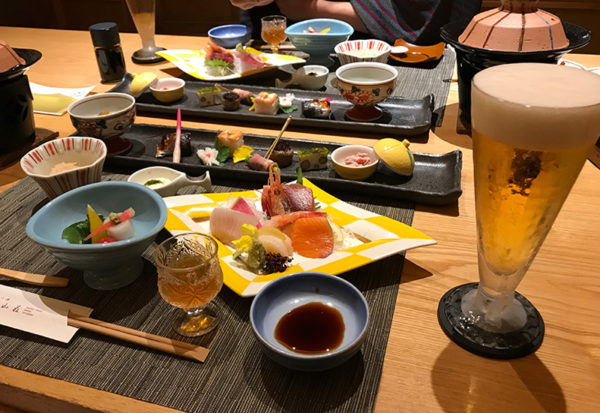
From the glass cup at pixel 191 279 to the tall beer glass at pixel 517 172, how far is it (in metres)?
0.47

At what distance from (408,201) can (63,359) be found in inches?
36.8

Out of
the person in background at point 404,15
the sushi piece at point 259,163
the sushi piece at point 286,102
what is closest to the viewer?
the sushi piece at point 259,163

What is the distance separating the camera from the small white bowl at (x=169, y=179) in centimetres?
134

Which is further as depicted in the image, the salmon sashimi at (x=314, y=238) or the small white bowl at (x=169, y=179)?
the small white bowl at (x=169, y=179)

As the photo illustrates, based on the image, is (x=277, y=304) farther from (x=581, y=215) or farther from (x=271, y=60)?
(x=271, y=60)

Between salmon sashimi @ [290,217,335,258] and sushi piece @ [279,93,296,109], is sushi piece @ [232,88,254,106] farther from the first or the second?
salmon sashimi @ [290,217,335,258]

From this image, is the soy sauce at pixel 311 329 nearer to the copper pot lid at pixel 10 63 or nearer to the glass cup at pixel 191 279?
the glass cup at pixel 191 279

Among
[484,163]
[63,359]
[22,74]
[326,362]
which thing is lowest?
[63,359]

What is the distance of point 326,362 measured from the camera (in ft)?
2.56

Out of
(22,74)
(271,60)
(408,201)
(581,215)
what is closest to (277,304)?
(408,201)

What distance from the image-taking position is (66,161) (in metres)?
Answer: 1.36

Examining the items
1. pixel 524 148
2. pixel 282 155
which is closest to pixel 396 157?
pixel 282 155

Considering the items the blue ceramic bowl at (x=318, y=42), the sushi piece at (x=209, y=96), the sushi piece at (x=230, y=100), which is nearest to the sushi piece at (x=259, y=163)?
the sushi piece at (x=230, y=100)

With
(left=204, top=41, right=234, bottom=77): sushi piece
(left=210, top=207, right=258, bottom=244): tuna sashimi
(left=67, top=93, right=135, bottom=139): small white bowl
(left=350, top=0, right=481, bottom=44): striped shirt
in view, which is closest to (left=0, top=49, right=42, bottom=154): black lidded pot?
(left=67, top=93, right=135, bottom=139): small white bowl
